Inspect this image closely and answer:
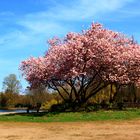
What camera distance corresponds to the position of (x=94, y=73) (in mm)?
44344

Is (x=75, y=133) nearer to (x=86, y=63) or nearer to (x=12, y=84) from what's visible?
(x=86, y=63)

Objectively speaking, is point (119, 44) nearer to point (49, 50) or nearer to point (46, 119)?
point (49, 50)

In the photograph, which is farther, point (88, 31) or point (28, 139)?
point (88, 31)

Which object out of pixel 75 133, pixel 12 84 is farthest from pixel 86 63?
pixel 12 84

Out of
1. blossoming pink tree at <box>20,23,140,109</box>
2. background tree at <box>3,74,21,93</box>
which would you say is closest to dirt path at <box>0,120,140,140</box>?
blossoming pink tree at <box>20,23,140,109</box>

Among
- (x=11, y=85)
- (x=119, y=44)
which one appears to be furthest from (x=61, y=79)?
(x=11, y=85)

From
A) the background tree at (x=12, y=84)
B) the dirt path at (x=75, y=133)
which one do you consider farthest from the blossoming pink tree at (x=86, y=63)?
the background tree at (x=12, y=84)

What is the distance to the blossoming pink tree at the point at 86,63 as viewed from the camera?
140 feet

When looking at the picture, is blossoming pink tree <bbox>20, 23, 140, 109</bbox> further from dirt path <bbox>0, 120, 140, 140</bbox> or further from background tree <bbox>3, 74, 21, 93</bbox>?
background tree <bbox>3, 74, 21, 93</bbox>

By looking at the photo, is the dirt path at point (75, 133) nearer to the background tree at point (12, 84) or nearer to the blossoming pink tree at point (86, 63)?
the blossoming pink tree at point (86, 63)

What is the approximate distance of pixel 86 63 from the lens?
42906 millimetres

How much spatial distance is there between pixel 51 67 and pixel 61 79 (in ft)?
5.09

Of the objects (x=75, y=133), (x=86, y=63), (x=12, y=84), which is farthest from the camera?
(x=12, y=84)

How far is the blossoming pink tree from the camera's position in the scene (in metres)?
42.8
